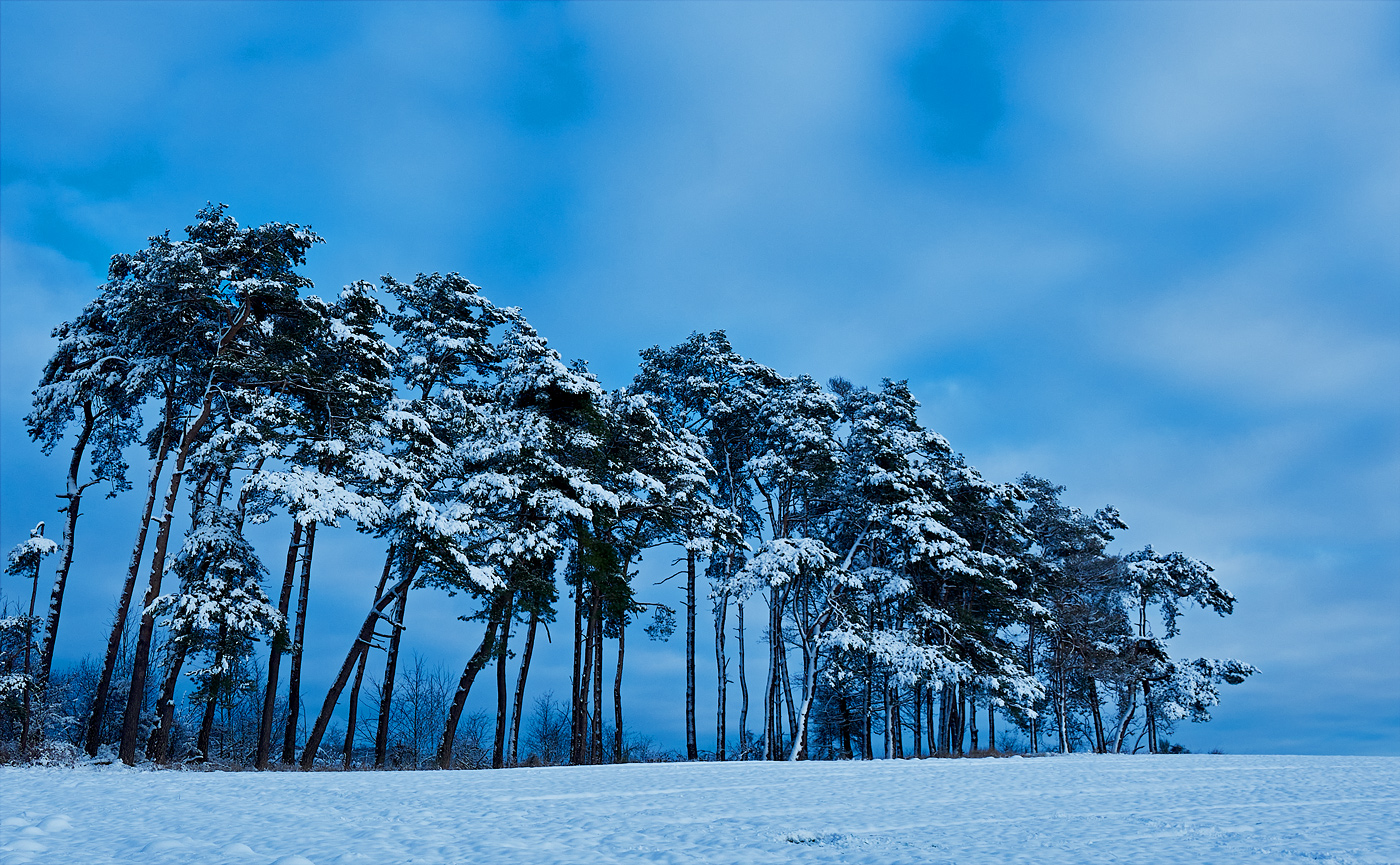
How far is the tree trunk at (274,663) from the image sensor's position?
61.4ft

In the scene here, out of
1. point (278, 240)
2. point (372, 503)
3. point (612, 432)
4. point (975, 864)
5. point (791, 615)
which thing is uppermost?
point (278, 240)

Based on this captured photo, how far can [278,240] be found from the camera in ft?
69.7

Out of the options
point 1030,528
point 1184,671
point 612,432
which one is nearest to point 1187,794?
point 612,432

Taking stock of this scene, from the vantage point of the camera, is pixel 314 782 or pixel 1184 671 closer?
pixel 314 782

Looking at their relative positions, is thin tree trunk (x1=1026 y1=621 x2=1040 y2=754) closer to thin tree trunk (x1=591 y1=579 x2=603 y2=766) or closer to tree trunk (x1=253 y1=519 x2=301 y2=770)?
thin tree trunk (x1=591 y1=579 x2=603 y2=766)

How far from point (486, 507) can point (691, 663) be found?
864 centimetres

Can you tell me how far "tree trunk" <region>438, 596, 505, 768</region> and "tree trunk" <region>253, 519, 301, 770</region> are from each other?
14.4 feet

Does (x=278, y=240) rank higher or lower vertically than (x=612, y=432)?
higher

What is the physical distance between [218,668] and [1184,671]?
39.0m

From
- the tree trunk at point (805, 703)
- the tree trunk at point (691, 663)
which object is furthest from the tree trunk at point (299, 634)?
the tree trunk at point (805, 703)

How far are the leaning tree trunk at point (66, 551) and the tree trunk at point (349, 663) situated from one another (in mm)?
6167

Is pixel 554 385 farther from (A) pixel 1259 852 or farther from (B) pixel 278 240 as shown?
(A) pixel 1259 852

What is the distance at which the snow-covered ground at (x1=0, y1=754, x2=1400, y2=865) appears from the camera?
6496 millimetres

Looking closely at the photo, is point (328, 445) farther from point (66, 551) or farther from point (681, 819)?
point (681, 819)
